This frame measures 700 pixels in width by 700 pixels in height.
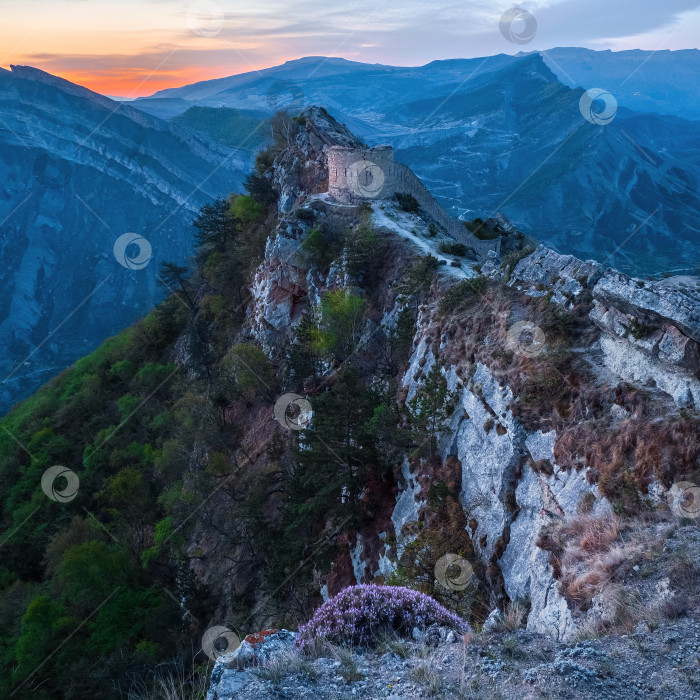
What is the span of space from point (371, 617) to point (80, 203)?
490 ft

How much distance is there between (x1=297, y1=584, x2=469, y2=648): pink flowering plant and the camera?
6578 mm

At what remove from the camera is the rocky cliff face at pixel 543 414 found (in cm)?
882

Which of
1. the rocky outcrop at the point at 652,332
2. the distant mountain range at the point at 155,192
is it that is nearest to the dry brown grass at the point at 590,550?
the rocky outcrop at the point at 652,332

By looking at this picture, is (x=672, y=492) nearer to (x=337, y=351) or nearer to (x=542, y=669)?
(x=542, y=669)

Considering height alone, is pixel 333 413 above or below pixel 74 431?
above

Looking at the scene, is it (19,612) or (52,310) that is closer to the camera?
(19,612)

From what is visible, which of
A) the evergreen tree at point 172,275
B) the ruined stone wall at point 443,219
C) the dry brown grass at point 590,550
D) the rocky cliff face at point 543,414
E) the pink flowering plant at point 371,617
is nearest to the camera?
the pink flowering plant at point 371,617

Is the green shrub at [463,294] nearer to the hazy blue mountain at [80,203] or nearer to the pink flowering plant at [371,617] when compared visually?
the pink flowering plant at [371,617]

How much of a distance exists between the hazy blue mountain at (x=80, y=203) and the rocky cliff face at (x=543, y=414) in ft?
324

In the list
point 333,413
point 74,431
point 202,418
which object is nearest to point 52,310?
point 74,431

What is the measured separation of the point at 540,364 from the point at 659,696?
7813mm

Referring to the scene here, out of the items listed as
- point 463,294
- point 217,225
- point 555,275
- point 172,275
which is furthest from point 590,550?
point 217,225

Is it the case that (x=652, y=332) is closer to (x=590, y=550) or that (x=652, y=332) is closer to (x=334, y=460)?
(x=590, y=550)

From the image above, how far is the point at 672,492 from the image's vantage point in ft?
26.0
